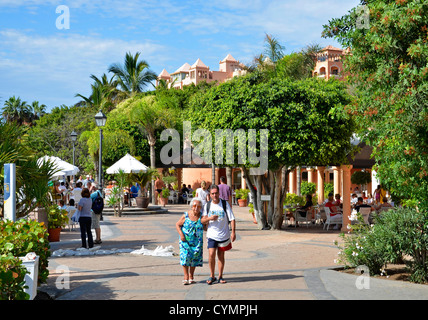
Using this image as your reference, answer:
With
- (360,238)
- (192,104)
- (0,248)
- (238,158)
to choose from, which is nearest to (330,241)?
(238,158)

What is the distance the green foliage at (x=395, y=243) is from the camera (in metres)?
9.03

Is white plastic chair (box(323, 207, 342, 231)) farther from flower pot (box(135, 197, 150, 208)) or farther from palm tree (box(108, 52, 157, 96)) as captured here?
palm tree (box(108, 52, 157, 96))

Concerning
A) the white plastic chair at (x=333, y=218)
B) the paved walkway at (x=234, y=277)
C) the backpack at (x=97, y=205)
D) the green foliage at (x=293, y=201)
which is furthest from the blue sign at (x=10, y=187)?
the green foliage at (x=293, y=201)

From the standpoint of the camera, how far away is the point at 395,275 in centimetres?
963

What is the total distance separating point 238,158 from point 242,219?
674 centimetres

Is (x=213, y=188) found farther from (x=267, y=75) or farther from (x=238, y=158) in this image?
(x=267, y=75)

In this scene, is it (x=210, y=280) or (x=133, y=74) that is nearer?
(x=210, y=280)

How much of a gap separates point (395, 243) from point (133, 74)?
43.9 metres

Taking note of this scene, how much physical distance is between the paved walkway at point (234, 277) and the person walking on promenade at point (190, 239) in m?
0.34

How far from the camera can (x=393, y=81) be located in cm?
816

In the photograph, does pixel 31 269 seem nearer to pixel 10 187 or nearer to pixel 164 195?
pixel 10 187

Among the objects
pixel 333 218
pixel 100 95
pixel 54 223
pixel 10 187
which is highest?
pixel 100 95

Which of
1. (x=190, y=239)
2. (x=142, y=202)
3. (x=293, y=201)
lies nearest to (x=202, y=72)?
(x=142, y=202)

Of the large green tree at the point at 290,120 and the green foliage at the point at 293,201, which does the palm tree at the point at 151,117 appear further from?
the large green tree at the point at 290,120
